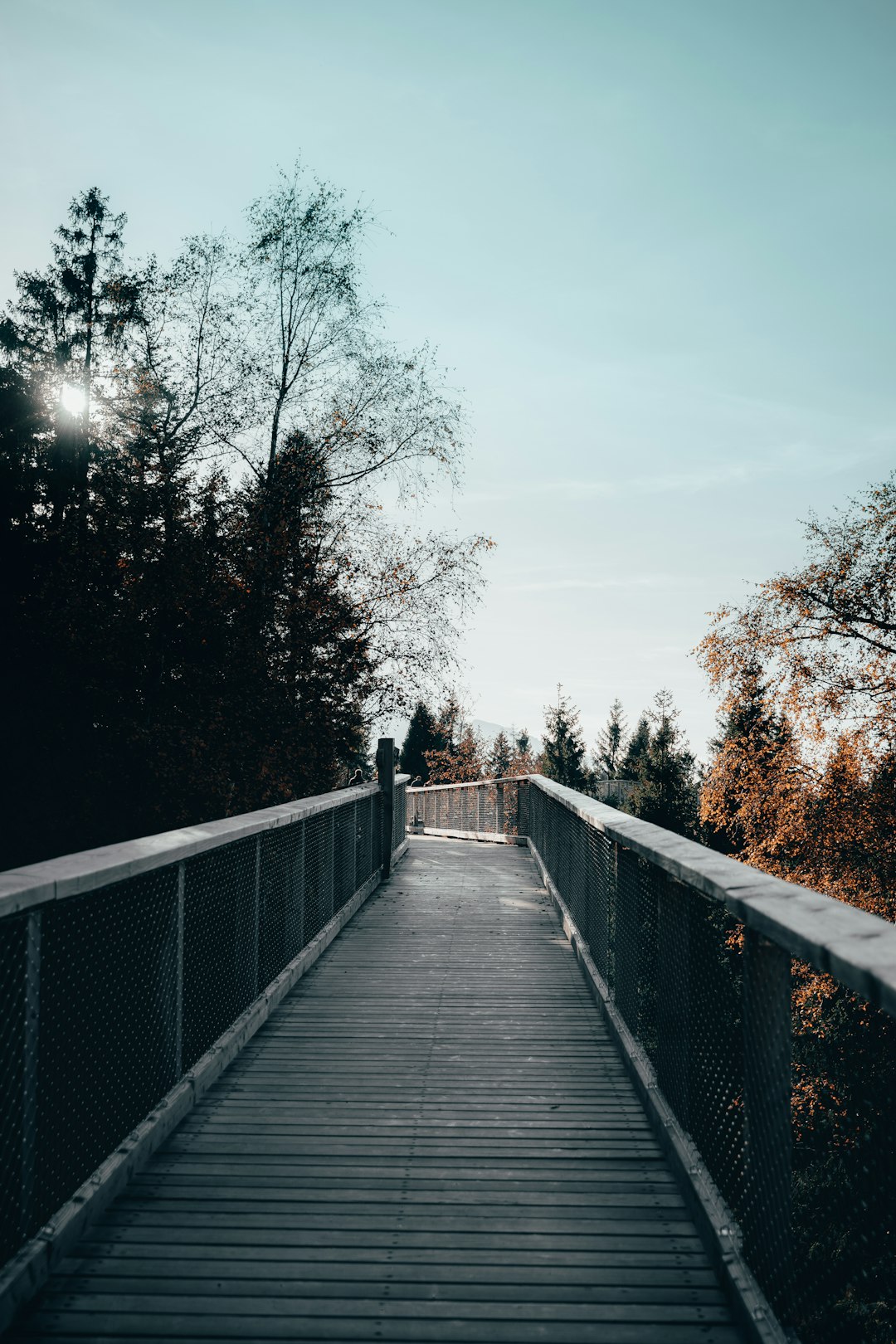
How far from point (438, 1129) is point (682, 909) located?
4.57 feet

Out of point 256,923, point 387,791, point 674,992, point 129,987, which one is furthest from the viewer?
point 387,791

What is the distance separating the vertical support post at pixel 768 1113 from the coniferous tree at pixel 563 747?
5222cm

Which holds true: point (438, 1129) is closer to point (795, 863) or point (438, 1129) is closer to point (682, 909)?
point (682, 909)

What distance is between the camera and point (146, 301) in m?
21.2

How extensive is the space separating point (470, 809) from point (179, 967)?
15.7m

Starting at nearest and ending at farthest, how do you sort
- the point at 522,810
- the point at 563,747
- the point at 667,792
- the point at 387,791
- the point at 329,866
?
the point at 329,866 → the point at 387,791 → the point at 522,810 → the point at 667,792 → the point at 563,747

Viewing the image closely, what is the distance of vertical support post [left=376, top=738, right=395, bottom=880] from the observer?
11313 millimetres

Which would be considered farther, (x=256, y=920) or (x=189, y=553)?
(x=189, y=553)

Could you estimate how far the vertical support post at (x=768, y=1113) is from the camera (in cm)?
251

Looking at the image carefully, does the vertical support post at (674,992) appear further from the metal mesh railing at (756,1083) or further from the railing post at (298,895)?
the railing post at (298,895)

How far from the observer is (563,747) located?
5869 centimetres

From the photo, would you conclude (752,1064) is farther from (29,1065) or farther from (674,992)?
(29,1065)

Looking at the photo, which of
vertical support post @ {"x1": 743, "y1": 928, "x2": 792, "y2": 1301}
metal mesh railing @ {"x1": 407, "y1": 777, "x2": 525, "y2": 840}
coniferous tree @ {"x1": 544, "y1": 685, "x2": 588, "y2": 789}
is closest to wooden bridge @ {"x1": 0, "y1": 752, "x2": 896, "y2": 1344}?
vertical support post @ {"x1": 743, "y1": 928, "x2": 792, "y2": 1301}

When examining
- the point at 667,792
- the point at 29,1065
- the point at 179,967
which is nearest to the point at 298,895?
the point at 179,967
